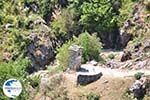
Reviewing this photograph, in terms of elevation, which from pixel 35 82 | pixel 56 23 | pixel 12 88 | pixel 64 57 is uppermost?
pixel 56 23

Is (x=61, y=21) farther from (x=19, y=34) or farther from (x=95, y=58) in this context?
(x=95, y=58)

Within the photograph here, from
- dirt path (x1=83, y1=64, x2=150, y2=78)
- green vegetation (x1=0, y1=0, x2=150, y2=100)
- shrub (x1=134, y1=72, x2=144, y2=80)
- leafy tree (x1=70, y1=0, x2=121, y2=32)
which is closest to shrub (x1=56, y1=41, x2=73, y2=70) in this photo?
green vegetation (x1=0, y1=0, x2=150, y2=100)

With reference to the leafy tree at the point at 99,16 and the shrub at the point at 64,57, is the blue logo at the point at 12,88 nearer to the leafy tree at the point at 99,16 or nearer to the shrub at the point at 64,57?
the shrub at the point at 64,57

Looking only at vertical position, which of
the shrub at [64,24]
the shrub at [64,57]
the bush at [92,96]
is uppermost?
the shrub at [64,24]

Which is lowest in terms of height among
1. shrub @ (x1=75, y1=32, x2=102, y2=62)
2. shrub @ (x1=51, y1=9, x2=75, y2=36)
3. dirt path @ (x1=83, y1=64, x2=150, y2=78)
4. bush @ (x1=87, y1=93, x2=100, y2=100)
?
bush @ (x1=87, y1=93, x2=100, y2=100)

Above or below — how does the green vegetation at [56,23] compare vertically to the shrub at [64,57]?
above

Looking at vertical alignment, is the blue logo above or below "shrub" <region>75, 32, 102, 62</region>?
below

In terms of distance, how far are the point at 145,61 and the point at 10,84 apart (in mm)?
34929

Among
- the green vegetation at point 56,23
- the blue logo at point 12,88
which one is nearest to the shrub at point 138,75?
the green vegetation at point 56,23

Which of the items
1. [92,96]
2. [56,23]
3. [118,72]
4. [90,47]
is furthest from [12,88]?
[56,23]

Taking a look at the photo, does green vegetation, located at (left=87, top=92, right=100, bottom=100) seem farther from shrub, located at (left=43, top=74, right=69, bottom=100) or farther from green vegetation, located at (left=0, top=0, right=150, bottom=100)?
green vegetation, located at (left=0, top=0, right=150, bottom=100)

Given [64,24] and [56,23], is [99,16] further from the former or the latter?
[56,23]

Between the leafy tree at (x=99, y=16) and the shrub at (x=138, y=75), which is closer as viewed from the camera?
the shrub at (x=138, y=75)

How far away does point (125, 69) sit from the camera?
55.7 m
